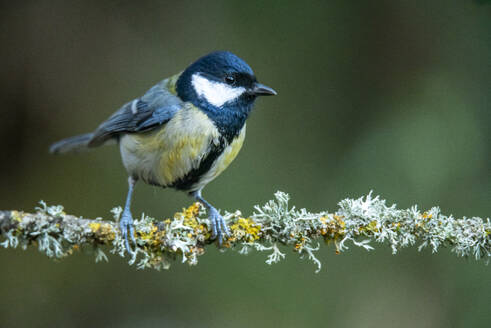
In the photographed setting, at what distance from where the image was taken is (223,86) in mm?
2086

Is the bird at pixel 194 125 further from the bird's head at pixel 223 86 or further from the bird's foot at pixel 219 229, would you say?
the bird's foot at pixel 219 229

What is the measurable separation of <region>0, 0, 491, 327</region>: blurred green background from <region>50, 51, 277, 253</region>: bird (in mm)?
895

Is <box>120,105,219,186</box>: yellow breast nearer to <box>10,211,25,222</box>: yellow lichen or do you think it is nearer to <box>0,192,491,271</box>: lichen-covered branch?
<box>0,192,491,271</box>: lichen-covered branch

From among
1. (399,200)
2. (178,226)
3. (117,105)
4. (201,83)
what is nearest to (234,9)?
(117,105)

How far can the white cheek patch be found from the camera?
2053 millimetres

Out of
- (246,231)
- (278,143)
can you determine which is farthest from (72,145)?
(246,231)

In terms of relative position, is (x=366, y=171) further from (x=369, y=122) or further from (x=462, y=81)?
(x=462, y=81)

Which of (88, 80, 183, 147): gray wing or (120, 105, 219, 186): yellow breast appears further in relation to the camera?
(88, 80, 183, 147): gray wing

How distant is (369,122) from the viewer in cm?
312

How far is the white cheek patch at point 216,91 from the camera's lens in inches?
80.8

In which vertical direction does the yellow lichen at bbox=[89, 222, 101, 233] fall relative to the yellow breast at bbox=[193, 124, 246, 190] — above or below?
below

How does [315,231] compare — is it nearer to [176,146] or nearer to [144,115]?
[176,146]

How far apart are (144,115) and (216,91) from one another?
385 millimetres

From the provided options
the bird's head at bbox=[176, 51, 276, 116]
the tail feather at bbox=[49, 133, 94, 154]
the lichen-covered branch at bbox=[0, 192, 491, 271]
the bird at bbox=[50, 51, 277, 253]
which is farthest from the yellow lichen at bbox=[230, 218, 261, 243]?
the tail feather at bbox=[49, 133, 94, 154]
